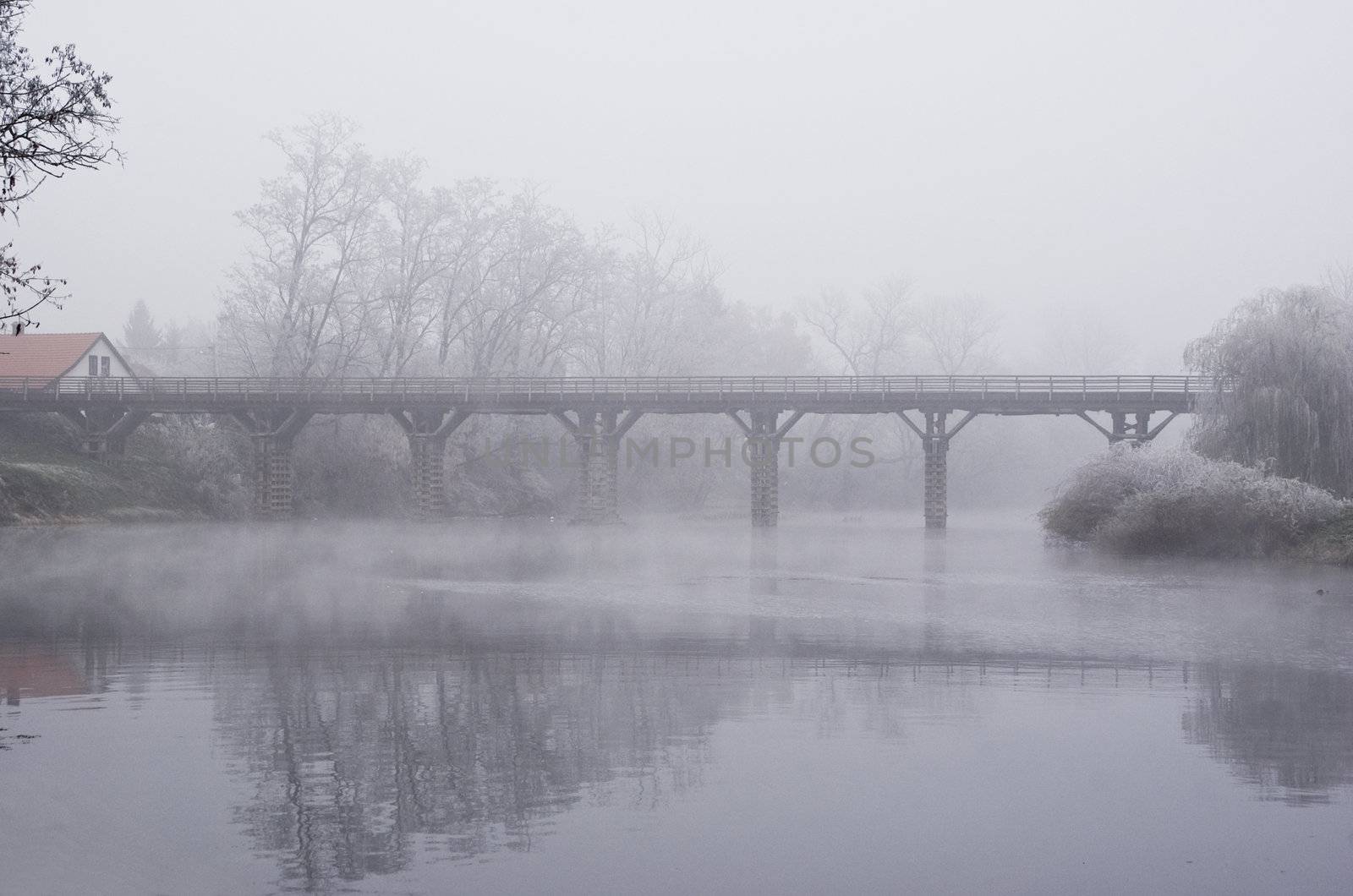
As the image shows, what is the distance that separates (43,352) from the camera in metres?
60.2

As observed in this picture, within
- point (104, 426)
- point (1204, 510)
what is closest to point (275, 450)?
point (104, 426)

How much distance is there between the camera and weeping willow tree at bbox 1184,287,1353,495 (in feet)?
114

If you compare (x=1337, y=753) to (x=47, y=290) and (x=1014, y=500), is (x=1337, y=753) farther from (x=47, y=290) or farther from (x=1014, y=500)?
(x=1014, y=500)

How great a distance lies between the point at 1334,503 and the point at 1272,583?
7.26 metres

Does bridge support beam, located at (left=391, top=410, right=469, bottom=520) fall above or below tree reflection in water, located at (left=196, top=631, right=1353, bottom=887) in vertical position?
above

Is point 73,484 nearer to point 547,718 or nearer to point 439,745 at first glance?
point 547,718

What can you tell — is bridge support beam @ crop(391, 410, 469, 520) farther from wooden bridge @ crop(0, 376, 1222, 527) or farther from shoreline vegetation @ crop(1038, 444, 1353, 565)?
shoreline vegetation @ crop(1038, 444, 1353, 565)

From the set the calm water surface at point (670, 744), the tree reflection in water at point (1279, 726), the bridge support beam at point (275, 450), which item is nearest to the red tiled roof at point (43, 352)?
the bridge support beam at point (275, 450)

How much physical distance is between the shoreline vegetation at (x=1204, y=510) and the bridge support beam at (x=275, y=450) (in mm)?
30685

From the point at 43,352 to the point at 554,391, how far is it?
2279cm

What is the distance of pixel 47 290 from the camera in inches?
421

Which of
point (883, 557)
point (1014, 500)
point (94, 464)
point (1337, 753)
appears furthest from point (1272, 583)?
point (1014, 500)

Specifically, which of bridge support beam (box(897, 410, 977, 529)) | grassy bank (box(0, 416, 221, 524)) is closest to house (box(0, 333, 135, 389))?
grassy bank (box(0, 416, 221, 524))

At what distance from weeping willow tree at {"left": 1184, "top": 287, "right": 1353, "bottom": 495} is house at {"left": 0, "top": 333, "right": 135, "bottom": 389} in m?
42.7
